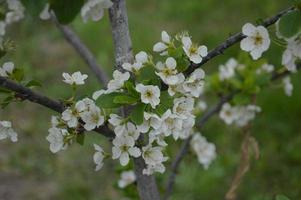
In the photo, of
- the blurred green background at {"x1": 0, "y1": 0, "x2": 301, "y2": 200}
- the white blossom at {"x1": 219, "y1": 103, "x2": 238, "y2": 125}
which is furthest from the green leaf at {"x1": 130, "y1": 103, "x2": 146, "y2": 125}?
the blurred green background at {"x1": 0, "y1": 0, "x2": 301, "y2": 200}

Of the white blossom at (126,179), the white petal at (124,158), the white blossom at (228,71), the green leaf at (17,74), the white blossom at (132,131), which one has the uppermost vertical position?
the white blossom at (228,71)

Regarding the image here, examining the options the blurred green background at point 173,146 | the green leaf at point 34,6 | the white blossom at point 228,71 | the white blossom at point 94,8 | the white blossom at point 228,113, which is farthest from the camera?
the blurred green background at point 173,146

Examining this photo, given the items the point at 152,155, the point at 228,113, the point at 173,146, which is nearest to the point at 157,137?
the point at 152,155

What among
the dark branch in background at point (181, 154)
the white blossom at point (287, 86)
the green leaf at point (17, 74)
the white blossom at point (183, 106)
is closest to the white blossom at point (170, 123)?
the white blossom at point (183, 106)

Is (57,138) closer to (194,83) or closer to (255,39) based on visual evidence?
(194,83)

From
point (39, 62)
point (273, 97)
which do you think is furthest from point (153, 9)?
point (273, 97)

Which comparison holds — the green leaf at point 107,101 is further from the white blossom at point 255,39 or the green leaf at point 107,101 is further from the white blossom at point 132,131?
the white blossom at point 255,39

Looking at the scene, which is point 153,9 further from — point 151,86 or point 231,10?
point 151,86
